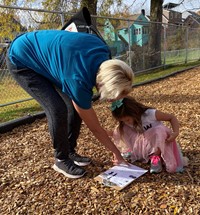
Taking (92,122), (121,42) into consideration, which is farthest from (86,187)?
(121,42)

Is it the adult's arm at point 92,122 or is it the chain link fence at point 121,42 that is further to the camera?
the chain link fence at point 121,42

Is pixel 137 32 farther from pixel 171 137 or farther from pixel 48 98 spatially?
pixel 48 98

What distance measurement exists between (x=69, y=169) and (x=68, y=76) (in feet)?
3.20

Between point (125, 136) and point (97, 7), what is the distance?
898 centimetres

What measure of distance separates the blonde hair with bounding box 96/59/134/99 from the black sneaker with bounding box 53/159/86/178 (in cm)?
93

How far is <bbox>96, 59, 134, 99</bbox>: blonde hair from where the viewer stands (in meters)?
1.72

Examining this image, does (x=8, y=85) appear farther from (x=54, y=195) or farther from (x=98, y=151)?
(x=54, y=195)

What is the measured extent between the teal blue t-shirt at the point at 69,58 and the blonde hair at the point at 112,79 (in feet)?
0.26

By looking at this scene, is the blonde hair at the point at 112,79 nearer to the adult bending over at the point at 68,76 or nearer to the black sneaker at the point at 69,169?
the adult bending over at the point at 68,76

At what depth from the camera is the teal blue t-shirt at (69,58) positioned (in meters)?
1.81

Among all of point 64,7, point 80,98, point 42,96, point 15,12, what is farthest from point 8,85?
point 64,7

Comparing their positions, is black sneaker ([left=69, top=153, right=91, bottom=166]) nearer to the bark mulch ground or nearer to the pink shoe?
the bark mulch ground

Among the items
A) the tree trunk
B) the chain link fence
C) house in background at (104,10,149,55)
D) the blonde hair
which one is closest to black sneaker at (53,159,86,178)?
the blonde hair

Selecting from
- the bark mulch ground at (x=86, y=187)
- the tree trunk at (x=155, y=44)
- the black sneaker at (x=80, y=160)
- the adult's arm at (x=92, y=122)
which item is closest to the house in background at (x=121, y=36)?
the tree trunk at (x=155, y=44)
